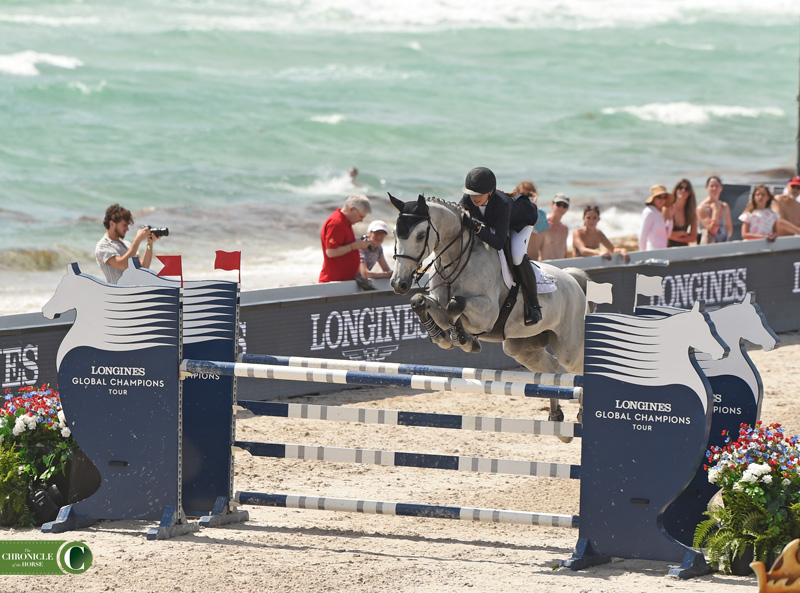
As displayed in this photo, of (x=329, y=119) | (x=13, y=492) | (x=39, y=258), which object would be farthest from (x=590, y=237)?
(x=329, y=119)

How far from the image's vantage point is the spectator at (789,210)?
15.0m

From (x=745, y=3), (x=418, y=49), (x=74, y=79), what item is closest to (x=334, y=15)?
(x=418, y=49)

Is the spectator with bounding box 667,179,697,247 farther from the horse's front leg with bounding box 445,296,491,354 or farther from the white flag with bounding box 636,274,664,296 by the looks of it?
the white flag with bounding box 636,274,664,296

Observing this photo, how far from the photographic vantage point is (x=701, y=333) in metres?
5.71

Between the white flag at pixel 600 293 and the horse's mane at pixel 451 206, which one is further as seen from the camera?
the horse's mane at pixel 451 206

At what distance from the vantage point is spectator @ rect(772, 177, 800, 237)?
15.0 m

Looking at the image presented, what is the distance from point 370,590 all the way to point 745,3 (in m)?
71.7

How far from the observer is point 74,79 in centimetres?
4047

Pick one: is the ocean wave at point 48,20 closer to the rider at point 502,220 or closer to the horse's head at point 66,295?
the rider at point 502,220

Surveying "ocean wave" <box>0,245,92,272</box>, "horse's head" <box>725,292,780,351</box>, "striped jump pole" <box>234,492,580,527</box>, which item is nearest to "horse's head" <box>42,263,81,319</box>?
"striped jump pole" <box>234,492,580,527</box>

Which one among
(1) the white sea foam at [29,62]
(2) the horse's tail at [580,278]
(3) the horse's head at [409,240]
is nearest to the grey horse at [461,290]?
(3) the horse's head at [409,240]

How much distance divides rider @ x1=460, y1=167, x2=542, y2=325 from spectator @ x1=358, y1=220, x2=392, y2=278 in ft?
8.43

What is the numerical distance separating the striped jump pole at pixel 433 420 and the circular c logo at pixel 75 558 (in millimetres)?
1318

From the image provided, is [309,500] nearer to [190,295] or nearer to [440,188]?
[190,295]
